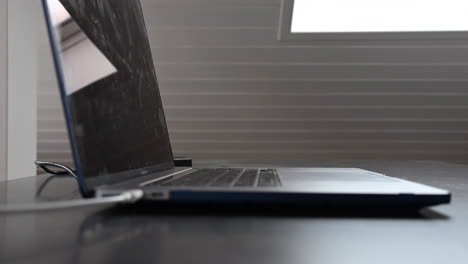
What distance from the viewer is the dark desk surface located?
266 mm

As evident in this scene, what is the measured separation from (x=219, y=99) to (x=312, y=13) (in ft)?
3.49

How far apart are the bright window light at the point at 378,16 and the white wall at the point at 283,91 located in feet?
0.44

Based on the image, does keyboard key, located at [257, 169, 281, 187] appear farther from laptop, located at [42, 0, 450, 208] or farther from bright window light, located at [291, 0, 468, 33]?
bright window light, located at [291, 0, 468, 33]

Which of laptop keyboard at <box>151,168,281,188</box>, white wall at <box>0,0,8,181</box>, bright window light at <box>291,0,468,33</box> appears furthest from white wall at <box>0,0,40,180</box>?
bright window light at <box>291,0,468,33</box>

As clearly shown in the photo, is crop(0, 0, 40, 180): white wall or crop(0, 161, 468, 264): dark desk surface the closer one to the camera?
crop(0, 161, 468, 264): dark desk surface

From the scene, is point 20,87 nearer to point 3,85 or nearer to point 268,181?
point 3,85

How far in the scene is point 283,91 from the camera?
134 inches

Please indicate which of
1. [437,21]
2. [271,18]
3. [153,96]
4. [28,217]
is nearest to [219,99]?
[271,18]

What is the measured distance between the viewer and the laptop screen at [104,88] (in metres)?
0.39

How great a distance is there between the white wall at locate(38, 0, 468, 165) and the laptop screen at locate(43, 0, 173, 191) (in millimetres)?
2223

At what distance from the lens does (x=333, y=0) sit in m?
2.77

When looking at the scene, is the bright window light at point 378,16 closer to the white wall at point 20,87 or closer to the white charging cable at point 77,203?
the white wall at point 20,87

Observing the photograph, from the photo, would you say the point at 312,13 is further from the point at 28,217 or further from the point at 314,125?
the point at 28,217

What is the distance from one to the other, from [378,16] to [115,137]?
2831 mm
